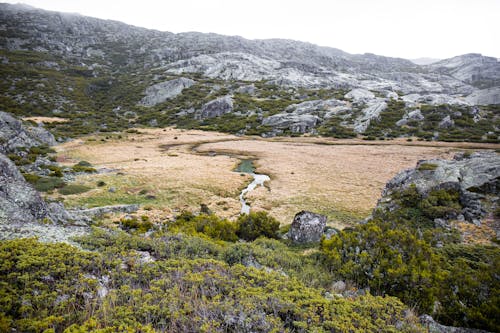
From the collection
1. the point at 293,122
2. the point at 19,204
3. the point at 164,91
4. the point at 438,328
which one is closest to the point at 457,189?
the point at 438,328

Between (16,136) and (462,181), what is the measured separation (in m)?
62.6

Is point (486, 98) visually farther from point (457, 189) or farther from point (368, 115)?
point (457, 189)

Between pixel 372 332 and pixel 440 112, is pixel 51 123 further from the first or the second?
pixel 440 112

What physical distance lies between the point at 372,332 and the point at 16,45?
199m

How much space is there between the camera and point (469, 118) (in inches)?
3191

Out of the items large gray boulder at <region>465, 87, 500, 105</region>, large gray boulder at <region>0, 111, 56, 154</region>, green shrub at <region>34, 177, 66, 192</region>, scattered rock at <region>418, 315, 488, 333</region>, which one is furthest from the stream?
large gray boulder at <region>465, 87, 500, 105</region>

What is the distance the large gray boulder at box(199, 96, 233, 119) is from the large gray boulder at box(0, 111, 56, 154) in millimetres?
60896

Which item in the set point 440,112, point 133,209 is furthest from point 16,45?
point 440,112

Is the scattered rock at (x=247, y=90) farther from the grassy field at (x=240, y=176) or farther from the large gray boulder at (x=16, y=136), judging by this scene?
the large gray boulder at (x=16, y=136)

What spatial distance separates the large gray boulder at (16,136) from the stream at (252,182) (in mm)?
34763

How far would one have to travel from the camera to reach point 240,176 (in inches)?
1510

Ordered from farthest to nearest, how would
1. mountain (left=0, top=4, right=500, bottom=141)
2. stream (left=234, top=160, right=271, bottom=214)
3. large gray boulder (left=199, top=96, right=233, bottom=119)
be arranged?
large gray boulder (left=199, top=96, right=233, bottom=119) → mountain (left=0, top=4, right=500, bottom=141) → stream (left=234, top=160, right=271, bottom=214)

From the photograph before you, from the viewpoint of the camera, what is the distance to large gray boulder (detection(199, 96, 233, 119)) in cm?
10950

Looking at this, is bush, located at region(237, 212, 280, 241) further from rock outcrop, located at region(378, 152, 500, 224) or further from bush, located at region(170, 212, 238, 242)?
rock outcrop, located at region(378, 152, 500, 224)
